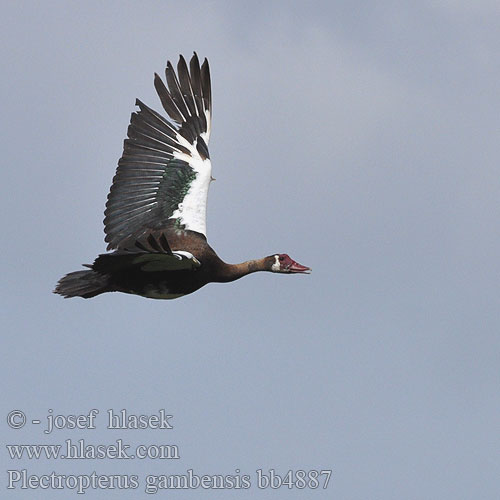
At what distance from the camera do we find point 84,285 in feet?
50.5

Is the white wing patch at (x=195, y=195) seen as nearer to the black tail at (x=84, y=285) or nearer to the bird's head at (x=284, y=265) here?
the bird's head at (x=284, y=265)

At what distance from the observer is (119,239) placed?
16.7m

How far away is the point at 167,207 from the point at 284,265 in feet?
5.86

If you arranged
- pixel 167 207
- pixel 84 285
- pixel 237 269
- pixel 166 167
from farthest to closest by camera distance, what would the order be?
1. pixel 166 167
2. pixel 167 207
3. pixel 237 269
4. pixel 84 285

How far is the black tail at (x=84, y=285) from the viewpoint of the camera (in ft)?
50.4

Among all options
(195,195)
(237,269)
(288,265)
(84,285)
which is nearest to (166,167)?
(195,195)

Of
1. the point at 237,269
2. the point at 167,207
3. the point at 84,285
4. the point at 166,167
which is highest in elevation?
the point at 166,167

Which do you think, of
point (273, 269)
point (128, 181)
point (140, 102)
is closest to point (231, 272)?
point (273, 269)

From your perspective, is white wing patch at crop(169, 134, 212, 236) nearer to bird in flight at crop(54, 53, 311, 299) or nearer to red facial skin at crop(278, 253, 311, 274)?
bird in flight at crop(54, 53, 311, 299)

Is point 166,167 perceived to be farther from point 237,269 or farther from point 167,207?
point 237,269

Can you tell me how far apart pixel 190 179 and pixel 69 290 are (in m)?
2.94

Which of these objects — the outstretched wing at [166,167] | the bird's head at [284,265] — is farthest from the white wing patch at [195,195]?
the bird's head at [284,265]

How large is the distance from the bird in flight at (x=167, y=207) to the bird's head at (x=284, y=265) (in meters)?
0.01

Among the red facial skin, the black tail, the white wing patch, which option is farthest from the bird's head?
the black tail
